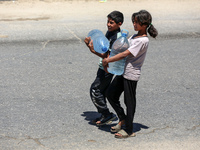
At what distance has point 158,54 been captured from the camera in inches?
350

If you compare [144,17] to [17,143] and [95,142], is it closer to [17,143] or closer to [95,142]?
[95,142]

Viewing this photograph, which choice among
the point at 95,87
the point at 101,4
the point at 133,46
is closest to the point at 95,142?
the point at 95,87

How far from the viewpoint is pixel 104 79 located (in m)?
5.30

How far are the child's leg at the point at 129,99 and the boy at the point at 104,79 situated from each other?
41 cm

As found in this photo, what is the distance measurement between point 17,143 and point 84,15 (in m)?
8.48

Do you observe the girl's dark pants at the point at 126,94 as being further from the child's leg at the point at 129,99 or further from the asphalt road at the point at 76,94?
the asphalt road at the point at 76,94

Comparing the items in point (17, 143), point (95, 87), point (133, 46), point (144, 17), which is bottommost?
point (17, 143)

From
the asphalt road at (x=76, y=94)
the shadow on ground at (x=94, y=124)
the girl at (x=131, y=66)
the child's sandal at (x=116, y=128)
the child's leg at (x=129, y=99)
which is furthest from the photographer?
the shadow on ground at (x=94, y=124)

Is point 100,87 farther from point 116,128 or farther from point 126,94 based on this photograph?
point 116,128

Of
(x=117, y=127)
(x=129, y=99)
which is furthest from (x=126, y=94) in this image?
(x=117, y=127)

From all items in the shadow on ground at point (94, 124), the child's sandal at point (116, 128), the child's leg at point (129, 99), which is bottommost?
the shadow on ground at point (94, 124)

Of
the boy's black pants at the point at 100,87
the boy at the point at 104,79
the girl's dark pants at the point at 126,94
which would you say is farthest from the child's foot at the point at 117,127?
the boy's black pants at the point at 100,87

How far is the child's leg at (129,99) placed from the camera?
16.3ft

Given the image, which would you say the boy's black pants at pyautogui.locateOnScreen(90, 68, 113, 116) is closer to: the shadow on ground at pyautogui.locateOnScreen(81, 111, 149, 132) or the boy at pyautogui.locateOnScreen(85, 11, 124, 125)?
the boy at pyautogui.locateOnScreen(85, 11, 124, 125)
